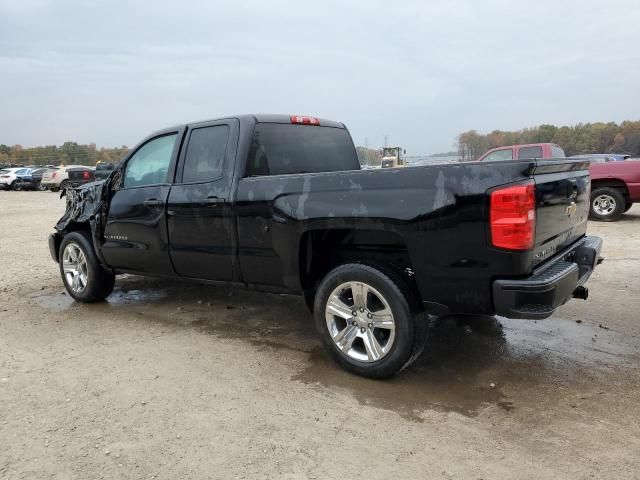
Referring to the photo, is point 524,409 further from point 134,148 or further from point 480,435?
point 134,148

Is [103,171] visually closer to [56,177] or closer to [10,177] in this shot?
[56,177]

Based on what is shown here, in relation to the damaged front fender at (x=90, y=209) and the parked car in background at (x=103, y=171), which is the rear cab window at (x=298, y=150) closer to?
the damaged front fender at (x=90, y=209)

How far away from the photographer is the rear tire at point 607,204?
1126 cm

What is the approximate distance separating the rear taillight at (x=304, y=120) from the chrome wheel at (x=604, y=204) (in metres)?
8.82

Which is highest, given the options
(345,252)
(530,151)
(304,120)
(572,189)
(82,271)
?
(304,120)

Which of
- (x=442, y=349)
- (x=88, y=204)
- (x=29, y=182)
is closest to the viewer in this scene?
(x=442, y=349)

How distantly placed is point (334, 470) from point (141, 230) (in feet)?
10.9

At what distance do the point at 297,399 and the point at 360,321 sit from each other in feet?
2.23

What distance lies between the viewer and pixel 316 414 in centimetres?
318

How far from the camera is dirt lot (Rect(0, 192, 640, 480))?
2676mm

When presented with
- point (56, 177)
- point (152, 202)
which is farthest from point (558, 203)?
point (56, 177)

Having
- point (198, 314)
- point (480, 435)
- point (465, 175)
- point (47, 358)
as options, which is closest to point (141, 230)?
point (198, 314)

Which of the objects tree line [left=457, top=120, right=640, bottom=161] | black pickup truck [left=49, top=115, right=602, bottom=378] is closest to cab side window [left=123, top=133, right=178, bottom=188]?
black pickup truck [left=49, top=115, right=602, bottom=378]

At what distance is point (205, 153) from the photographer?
468 cm
